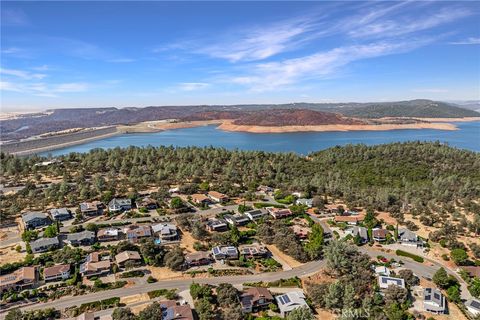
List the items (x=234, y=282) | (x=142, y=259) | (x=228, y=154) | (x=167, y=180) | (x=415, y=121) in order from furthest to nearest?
(x=415, y=121) < (x=228, y=154) < (x=167, y=180) < (x=142, y=259) < (x=234, y=282)

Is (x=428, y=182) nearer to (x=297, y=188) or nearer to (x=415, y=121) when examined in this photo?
(x=297, y=188)

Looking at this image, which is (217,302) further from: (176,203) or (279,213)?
(176,203)

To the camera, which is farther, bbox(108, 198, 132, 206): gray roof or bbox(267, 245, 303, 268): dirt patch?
bbox(108, 198, 132, 206): gray roof

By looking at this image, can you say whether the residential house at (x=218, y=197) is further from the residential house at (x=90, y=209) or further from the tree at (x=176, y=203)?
the residential house at (x=90, y=209)

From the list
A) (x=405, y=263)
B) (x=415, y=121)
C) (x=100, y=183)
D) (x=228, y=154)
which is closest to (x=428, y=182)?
Result: (x=405, y=263)

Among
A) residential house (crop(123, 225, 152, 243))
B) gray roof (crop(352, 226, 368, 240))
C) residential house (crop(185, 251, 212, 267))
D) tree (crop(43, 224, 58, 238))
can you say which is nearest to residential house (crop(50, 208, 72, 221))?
tree (crop(43, 224, 58, 238))

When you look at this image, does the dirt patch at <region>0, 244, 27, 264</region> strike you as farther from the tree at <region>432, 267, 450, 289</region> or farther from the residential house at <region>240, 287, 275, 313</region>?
the tree at <region>432, 267, 450, 289</region>
